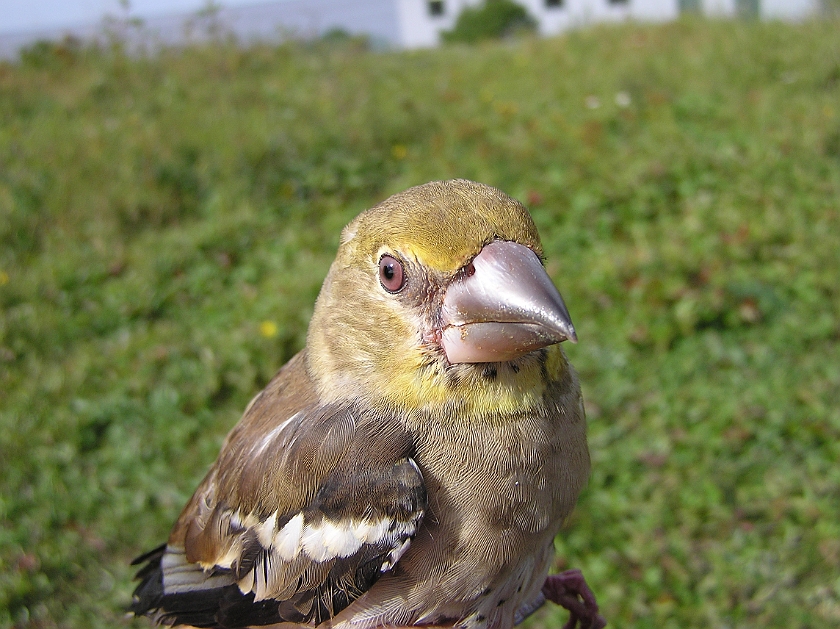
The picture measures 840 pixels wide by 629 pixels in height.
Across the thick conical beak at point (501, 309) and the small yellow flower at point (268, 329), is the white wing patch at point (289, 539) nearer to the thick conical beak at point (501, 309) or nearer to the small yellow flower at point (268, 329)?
the thick conical beak at point (501, 309)

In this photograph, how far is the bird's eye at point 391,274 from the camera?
1536mm

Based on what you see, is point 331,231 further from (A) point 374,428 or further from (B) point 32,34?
(B) point 32,34

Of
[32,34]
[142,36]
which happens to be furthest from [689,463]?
[32,34]

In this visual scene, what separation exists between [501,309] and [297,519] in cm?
70

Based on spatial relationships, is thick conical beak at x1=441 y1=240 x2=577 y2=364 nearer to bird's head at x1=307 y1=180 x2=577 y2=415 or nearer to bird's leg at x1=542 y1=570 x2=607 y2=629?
bird's head at x1=307 y1=180 x2=577 y2=415

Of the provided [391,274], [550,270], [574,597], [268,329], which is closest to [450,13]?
[550,270]

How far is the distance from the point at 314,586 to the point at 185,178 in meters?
4.95

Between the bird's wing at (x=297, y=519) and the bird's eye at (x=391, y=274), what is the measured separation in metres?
0.30

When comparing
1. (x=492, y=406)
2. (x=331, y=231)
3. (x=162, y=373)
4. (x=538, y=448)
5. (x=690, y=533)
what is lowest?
(x=690, y=533)

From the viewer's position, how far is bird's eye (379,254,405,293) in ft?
5.04

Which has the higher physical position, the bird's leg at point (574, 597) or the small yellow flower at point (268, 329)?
the small yellow flower at point (268, 329)

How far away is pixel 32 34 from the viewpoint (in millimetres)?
10156

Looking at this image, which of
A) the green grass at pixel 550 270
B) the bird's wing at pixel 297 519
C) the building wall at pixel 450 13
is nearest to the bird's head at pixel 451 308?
the bird's wing at pixel 297 519

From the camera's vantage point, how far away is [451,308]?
1.46 m
